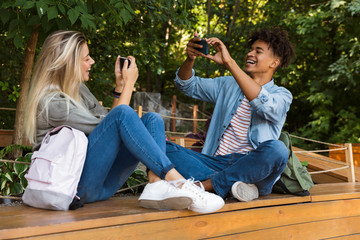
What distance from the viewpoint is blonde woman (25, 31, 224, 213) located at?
6.40 ft

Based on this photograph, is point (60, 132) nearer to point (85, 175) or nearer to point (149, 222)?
point (85, 175)

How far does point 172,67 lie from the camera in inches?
632

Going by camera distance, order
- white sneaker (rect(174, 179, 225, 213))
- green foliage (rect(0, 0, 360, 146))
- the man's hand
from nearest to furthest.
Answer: white sneaker (rect(174, 179, 225, 213)) < the man's hand < green foliage (rect(0, 0, 360, 146))

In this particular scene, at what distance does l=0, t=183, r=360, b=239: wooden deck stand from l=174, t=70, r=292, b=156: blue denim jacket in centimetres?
44

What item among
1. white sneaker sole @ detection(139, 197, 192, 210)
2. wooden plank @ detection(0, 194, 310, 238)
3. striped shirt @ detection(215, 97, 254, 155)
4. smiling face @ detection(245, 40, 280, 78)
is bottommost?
wooden plank @ detection(0, 194, 310, 238)

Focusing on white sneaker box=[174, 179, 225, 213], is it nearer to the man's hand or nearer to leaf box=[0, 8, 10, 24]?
the man's hand

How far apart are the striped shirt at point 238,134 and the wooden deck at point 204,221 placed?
0.37 meters

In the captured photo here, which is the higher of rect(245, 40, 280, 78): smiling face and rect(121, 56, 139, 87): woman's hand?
rect(245, 40, 280, 78): smiling face

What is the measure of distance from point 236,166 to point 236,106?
21.7 inches

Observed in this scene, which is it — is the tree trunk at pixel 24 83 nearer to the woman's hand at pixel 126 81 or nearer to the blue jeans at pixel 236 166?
the woman's hand at pixel 126 81

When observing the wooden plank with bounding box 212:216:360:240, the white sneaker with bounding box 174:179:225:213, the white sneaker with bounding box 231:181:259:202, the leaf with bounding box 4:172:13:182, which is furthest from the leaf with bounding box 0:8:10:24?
the wooden plank with bounding box 212:216:360:240

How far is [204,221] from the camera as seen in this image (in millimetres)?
2082

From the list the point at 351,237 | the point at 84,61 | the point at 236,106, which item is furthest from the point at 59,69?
the point at 351,237

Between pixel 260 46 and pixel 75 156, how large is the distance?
162 cm
